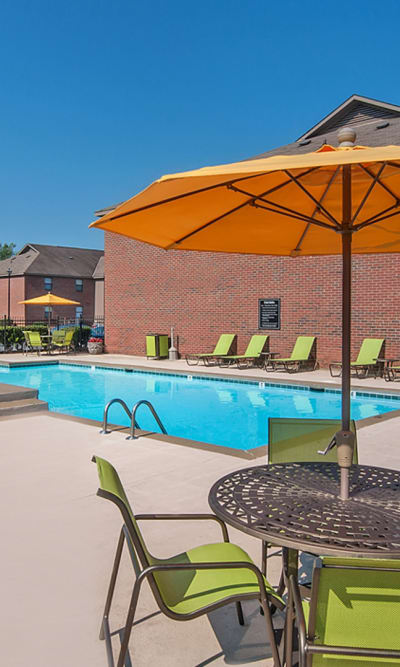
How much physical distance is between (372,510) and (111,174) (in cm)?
3479

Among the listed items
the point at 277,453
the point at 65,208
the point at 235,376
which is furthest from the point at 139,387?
the point at 65,208

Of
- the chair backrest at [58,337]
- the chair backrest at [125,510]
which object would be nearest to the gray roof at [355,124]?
the chair backrest at [58,337]

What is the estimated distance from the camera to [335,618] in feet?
4.91

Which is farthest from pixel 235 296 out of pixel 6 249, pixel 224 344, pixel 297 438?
pixel 6 249

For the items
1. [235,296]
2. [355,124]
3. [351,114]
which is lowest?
[235,296]

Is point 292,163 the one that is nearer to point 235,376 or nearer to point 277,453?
point 277,453

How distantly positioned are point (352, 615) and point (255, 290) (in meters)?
14.9

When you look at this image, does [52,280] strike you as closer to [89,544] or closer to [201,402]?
[201,402]

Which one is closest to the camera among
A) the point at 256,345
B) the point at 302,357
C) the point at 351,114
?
the point at 302,357

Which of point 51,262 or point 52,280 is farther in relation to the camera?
point 51,262

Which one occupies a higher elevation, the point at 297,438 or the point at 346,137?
the point at 346,137

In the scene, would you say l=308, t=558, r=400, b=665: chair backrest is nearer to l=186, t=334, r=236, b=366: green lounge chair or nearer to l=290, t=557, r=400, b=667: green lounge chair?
l=290, t=557, r=400, b=667: green lounge chair

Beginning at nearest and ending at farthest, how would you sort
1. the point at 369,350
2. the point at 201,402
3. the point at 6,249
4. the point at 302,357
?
the point at 201,402
the point at 369,350
the point at 302,357
the point at 6,249

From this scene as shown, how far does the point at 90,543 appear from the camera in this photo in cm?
343
